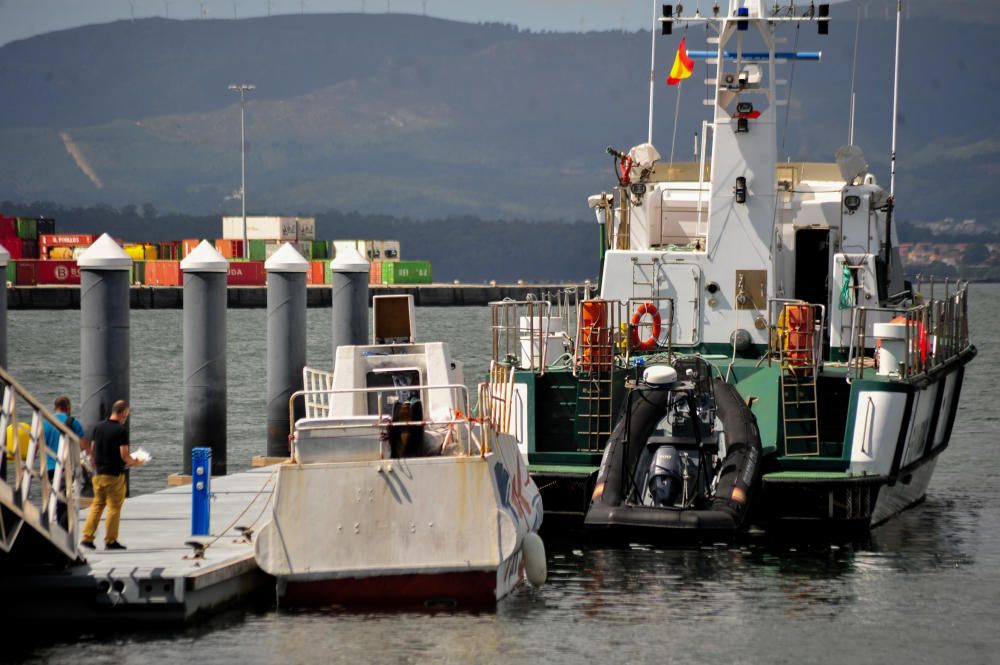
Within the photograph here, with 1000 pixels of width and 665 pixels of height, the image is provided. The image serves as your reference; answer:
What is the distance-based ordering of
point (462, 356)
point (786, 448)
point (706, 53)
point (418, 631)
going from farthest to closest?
point (462, 356), point (706, 53), point (786, 448), point (418, 631)

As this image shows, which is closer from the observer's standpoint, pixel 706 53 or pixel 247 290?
pixel 706 53

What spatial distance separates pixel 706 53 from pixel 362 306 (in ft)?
25.5

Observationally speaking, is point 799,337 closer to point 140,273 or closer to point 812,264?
point 812,264

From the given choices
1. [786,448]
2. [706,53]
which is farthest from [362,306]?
[786,448]

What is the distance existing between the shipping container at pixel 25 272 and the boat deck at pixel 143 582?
10520 cm

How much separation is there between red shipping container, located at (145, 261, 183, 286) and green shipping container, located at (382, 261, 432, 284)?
29.3 meters

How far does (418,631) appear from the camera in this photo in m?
15.4

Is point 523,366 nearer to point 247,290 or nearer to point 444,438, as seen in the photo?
point 444,438

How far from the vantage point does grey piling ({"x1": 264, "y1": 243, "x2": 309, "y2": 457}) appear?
24922 mm

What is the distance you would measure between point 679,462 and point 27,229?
396 ft

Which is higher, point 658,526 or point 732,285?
point 732,285

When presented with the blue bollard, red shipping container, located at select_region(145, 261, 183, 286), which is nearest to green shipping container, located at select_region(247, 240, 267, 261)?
red shipping container, located at select_region(145, 261, 183, 286)

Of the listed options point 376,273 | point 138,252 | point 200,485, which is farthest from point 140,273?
Result: point 200,485

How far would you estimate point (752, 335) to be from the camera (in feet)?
77.4
